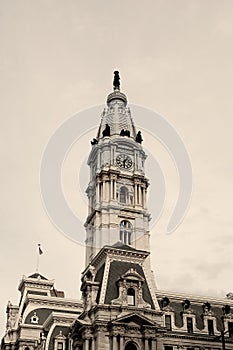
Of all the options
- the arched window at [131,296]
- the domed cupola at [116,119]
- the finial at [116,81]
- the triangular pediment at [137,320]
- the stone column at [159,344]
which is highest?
the finial at [116,81]

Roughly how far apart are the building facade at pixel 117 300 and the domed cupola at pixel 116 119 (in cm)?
53

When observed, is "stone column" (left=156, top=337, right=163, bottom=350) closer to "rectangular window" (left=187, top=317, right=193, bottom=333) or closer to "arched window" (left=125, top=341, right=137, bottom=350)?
"arched window" (left=125, top=341, right=137, bottom=350)

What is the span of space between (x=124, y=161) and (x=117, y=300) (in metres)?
63.8

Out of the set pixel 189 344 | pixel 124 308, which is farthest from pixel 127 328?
pixel 189 344

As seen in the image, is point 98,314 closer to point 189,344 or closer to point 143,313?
point 143,313

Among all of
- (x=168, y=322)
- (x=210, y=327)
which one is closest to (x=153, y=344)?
(x=168, y=322)

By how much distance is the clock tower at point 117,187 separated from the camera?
120 metres

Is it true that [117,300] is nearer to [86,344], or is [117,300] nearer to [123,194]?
[86,344]

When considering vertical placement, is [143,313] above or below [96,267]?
below

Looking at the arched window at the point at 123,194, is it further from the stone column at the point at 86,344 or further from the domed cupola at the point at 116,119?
the stone column at the point at 86,344

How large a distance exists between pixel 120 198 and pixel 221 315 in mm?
49578

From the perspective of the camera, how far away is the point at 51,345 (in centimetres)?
8338

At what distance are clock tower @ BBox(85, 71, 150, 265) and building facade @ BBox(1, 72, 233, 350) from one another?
213 mm

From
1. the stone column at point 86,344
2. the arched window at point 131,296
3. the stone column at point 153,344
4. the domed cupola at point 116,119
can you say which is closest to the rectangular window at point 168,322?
the stone column at point 153,344
